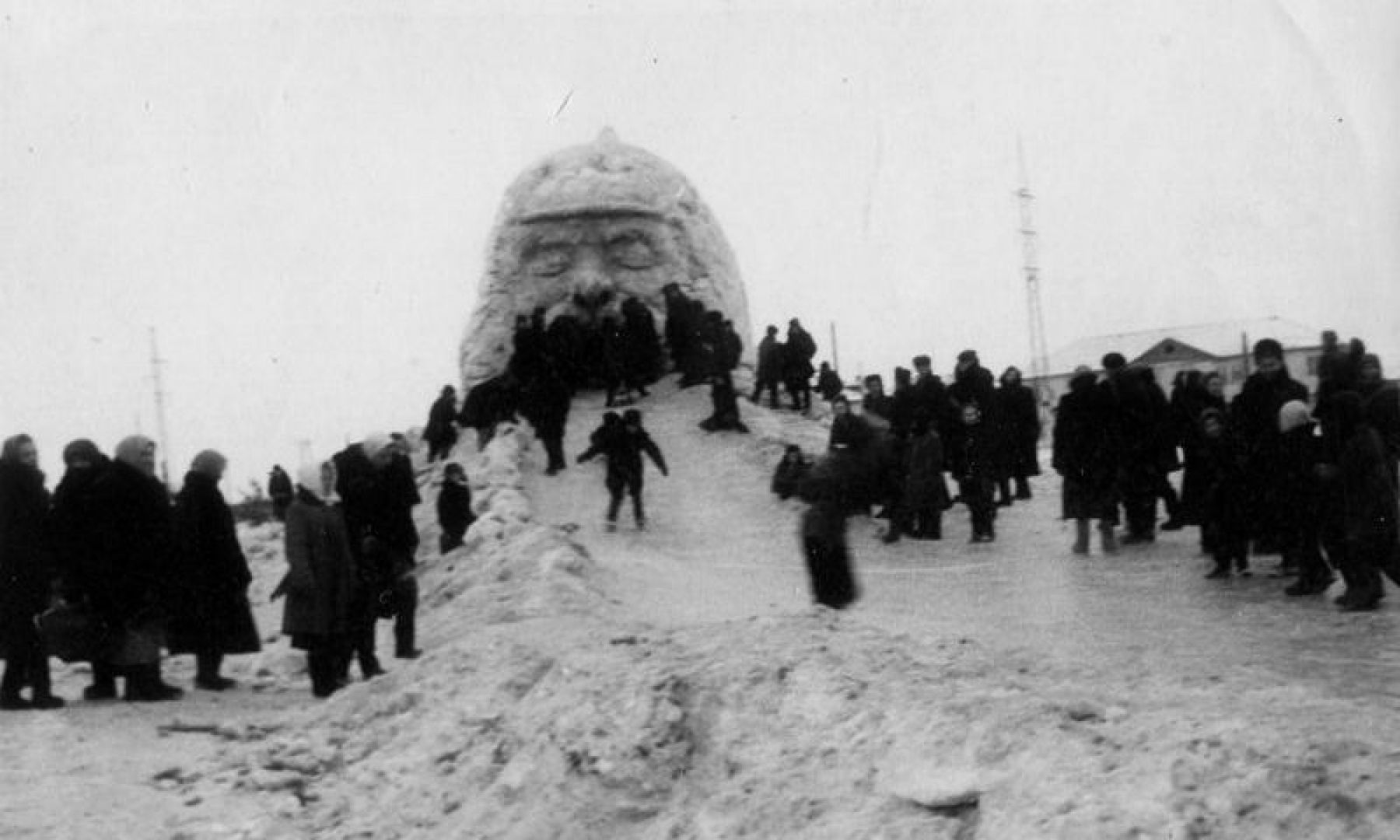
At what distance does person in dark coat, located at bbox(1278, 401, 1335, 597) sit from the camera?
8984 millimetres

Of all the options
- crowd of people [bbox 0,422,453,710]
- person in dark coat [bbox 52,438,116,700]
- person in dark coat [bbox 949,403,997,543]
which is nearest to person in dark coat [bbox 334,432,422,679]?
crowd of people [bbox 0,422,453,710]

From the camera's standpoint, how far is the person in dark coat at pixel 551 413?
19094mm

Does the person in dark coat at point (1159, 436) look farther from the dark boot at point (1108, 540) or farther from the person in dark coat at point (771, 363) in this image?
the person in dark coat at point (771, 363)

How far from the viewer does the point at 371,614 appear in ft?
32.2

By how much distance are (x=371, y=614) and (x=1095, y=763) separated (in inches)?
251

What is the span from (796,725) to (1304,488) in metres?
4.85

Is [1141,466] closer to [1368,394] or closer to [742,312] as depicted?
[1368,394]

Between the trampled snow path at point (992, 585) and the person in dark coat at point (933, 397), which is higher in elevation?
the person in dark coat at point (933, 397)

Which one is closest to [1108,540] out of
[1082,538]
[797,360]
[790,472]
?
[1082,538]

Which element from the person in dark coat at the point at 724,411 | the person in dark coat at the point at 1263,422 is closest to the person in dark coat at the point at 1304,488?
the person in dark coat at the point at 1263,422

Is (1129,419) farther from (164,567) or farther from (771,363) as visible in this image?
(771,363)

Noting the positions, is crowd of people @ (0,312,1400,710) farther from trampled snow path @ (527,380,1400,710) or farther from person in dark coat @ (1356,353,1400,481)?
trampled snow path @ (527,380,1400,710)

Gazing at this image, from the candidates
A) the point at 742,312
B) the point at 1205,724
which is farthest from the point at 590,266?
the point at 1205,724

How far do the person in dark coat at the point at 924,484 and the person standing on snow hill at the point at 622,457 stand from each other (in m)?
3.01
